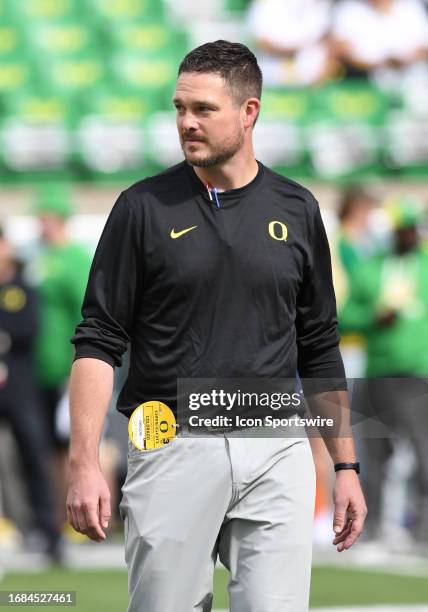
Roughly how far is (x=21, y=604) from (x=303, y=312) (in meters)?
3.62

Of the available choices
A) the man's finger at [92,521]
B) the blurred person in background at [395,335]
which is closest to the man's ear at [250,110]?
the man's finger at [92,521]

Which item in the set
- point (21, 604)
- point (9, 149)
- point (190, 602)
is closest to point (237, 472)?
point (190, 602)

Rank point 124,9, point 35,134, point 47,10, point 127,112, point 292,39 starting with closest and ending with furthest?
point 35,134, point 127,112, point 292,39, point 47,10, point 124,9

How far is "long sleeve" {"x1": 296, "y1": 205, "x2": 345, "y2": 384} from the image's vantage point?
3873 mm

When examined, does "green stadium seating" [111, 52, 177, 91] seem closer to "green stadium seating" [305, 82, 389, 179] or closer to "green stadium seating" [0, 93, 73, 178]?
"green stadium seating" [0, 93, 73, 178]

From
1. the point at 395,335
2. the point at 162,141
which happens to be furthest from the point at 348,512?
the point at 162,141

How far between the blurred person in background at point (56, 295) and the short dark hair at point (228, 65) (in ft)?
17.6

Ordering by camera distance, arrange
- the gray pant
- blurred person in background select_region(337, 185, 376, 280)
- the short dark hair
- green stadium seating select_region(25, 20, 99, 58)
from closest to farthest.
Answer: the gray pant → the short dark hair → blurred person in background select_region(337, 185, 376, 280) → green stadium seating select_region(25, 20, 99, 58)

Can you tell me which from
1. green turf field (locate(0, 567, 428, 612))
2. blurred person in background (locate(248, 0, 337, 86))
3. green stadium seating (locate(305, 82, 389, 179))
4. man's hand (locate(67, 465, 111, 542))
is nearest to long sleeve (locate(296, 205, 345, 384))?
man's hand (locate(67, 465, 111, 542))

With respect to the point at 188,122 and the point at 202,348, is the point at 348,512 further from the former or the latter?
the point at 188,122

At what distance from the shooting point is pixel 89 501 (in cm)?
346

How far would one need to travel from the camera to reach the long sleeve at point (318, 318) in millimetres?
3873

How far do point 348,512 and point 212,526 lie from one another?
0.45 metres

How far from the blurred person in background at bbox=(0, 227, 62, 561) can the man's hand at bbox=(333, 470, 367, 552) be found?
5.16 metres
